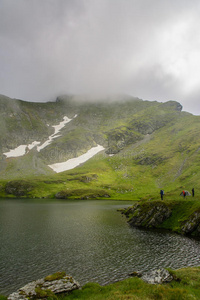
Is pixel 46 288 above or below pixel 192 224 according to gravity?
below

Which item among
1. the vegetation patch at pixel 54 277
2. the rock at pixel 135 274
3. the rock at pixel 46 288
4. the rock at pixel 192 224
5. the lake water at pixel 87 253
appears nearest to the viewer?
the rock at pixel 46 288

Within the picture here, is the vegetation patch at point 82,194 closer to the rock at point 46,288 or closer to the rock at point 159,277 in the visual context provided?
the rock at point 46,288

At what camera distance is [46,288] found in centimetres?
2091

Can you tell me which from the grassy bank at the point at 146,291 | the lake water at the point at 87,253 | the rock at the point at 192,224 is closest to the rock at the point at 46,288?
the grassy bank at the point at 146,291

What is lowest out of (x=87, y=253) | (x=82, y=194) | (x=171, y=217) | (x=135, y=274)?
(x=87, y=253)

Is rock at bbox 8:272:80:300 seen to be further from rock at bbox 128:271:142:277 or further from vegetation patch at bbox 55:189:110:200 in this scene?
vegetation patch at bbox 55:189:110:200

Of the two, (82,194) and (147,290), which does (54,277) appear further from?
(82,194)

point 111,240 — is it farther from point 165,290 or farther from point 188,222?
point 165,290

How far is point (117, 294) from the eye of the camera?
61.2 ft

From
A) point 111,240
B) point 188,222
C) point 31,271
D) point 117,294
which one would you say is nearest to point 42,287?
point 117,294

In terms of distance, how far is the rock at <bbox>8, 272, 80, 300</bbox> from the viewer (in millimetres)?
19203

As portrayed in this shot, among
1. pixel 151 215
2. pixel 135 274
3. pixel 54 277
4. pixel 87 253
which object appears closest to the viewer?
pixel 54 277

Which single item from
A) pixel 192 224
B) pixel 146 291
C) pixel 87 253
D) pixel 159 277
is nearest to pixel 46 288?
pixel 146 291

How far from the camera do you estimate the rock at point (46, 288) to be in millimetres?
19203
